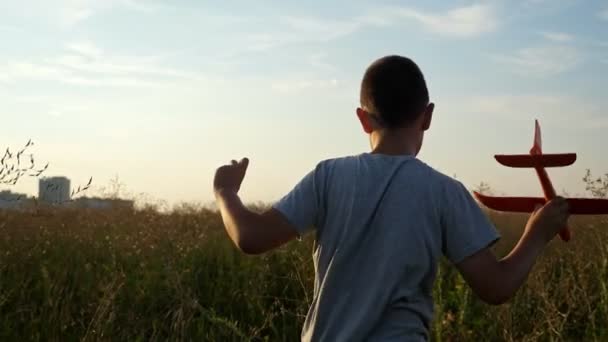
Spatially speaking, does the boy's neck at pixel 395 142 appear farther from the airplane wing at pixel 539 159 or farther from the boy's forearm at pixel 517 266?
the boy's forearm at pixel 517 266

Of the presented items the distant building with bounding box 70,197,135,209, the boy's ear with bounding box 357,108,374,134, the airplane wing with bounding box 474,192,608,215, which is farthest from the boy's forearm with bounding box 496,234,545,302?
the distant building with bounding box 70,197,135,209

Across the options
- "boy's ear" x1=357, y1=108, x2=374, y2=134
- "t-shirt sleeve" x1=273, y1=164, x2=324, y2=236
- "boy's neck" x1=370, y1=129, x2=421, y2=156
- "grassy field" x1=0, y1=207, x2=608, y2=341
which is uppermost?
"boy's ear" x1=357, y1=108, x2=374, y2=134

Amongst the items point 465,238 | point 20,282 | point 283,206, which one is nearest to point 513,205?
point 465,238

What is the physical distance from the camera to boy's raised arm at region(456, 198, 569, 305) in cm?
201

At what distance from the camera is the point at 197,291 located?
5.71 m

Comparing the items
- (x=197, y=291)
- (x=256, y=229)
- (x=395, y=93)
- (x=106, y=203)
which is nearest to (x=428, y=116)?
(x=395, y=93)

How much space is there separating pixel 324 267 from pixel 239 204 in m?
0.34

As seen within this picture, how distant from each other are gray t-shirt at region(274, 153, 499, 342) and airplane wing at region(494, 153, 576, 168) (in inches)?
7.2

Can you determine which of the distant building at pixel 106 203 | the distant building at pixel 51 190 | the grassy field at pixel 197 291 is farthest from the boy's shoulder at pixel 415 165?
the distant building at pixel 106 203

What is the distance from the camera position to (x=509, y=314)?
14.7 feet

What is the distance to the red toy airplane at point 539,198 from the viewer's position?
2076 mm

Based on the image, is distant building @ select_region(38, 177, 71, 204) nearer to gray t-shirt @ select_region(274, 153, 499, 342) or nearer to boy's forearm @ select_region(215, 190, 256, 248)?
boy's forearm @ select_region(215, 190, 256, 248)

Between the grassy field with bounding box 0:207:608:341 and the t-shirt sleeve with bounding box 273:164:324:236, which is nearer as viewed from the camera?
the t-shirt sleeve with bounding box 273:164:324:236

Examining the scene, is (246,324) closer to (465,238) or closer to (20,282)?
(20,282)
